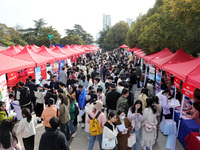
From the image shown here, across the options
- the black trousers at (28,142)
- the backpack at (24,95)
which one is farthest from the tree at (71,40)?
the black trousers at (28,142)

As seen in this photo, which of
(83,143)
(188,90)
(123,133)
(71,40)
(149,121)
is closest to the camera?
(123,133)

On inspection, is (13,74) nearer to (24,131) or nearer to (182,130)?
(24,131)

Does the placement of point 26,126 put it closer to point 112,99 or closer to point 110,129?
point 110,129

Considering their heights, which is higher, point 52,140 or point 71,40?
point 71,40

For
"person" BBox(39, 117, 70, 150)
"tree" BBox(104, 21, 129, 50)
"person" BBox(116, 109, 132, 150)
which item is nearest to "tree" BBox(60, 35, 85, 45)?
"tree" BBox(104, 21, 129, 50)

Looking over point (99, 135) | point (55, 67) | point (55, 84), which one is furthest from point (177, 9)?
point (55, 67)

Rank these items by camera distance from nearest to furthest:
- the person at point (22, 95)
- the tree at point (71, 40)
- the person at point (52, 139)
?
the person at point (52, 139)
the person at point (22, 95)
the tree at point (71, 40)

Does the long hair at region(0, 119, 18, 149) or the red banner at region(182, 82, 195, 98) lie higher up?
the red banner at region(182, 82, 195, 98)

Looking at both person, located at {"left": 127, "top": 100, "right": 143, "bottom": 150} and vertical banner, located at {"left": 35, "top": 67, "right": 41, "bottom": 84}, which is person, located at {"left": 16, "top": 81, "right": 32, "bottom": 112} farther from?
person, located at {"left": 127, "top": 100, "right": 143, "bottom": 150}

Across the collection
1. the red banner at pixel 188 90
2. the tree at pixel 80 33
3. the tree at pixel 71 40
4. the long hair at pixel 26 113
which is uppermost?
the tree at pixel 80 33

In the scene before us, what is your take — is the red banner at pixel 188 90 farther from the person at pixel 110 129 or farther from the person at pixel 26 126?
the person at pixel 26 126

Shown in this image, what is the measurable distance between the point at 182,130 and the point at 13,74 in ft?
20.9

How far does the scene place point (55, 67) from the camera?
11367 millimetres

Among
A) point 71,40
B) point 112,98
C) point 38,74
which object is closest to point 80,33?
point 71,40
